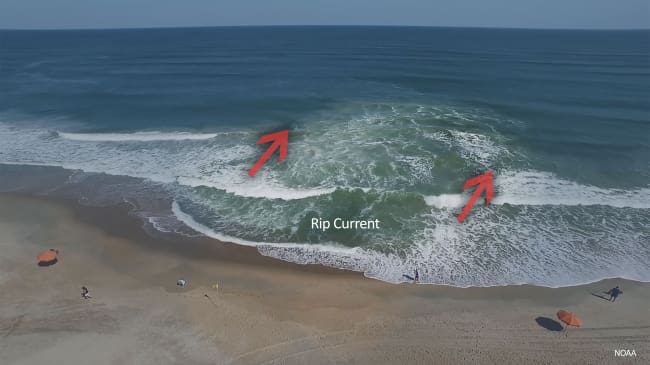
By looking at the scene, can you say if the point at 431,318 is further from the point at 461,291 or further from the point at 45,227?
the point at 45,227

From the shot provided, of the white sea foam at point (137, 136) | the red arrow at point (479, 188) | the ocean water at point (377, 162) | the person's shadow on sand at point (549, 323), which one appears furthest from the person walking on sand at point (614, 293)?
the white sea foam at point (137, 136)

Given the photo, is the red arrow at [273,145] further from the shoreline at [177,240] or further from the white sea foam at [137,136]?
the shoreline at [177,240]

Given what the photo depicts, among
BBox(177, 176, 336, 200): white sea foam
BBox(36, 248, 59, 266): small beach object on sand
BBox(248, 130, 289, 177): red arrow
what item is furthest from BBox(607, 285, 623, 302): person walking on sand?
BBox(36, 248, 59, 266): small beach object on sand

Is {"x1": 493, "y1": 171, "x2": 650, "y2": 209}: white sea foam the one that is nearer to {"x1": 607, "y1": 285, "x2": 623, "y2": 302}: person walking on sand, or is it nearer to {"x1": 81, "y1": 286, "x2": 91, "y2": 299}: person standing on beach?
{"x1": 607, "y1": 285, "x2": 623, "y2": 302}: person walking on sand

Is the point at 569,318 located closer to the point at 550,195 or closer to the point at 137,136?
the point at 550,195

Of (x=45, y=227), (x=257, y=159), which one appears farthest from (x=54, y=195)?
(x=257, y=159)
